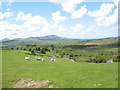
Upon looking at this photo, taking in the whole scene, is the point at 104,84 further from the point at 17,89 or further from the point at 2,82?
the point at 2,82

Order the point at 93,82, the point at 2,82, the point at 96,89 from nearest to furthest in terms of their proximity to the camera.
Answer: the point at 96,89 < the point at 93,82 < the point at 2,82

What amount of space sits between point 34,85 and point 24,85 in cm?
188

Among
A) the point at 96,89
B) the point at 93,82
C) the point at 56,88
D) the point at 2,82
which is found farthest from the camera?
the point at 2,82

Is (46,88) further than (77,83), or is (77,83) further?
(77,83)

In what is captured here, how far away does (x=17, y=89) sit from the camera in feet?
68.5

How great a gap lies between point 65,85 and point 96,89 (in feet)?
16.7

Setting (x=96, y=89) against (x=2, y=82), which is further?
(x=2, y=82)

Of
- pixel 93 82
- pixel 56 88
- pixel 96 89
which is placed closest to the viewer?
pixel 96 89

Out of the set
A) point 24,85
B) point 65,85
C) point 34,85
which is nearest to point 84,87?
point 65,85

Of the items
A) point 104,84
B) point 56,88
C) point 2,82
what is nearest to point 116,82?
point 104,84

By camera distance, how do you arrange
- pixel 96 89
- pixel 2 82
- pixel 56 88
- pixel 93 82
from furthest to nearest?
1. pixel 2 82
2. pixel 93 82
3. pixel 56 88
4. pixel 96 89

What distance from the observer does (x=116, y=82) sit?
2070cm

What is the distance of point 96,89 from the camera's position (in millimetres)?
18844

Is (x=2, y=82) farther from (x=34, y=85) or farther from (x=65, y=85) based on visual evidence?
(x=65, y=85)
